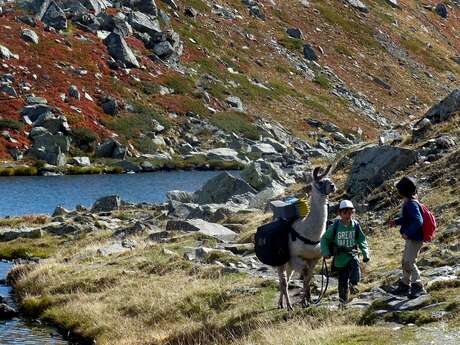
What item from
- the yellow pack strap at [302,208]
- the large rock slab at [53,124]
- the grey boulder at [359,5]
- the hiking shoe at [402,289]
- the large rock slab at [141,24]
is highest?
the grey boulder at [359,5]

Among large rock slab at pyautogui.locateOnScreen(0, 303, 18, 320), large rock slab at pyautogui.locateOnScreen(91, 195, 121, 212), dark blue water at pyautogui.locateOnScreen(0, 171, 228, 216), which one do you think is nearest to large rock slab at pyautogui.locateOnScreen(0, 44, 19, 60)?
dark blue water at pyautogui.locateOnScreen(0, 171, 228, 216)

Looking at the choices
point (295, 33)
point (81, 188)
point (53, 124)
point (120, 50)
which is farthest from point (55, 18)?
point (295, 33)

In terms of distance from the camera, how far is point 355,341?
1250cm

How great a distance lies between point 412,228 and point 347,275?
194 cm

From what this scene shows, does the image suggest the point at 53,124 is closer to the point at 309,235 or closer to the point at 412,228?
the point at 309,235

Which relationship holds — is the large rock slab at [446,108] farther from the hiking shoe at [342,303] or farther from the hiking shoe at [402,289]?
the hiking shoe at [402,289]

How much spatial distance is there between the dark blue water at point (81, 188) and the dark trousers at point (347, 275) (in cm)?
4379

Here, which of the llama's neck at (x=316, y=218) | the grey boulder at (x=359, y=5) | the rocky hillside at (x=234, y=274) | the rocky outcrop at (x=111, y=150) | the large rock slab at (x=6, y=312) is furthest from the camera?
the grey boulder at (x=359, y=5)

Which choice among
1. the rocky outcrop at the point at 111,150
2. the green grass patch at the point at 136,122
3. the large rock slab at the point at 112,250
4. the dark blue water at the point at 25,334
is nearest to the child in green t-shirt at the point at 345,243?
the dark blue water at the point at 25,334

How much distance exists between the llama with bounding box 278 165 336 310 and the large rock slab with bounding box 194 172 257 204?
30.2m

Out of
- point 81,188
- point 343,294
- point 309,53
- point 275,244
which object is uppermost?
point 275,244

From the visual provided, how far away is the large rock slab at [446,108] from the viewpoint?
35.2m

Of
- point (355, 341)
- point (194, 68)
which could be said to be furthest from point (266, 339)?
point (194, 68)

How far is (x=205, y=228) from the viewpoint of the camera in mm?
Answer: 32250
